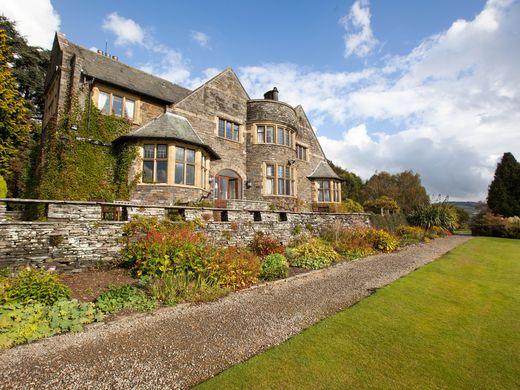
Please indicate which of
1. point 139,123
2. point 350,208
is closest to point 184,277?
point 139,123

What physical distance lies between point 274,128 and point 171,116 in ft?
25.0

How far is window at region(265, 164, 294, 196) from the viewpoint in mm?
19906

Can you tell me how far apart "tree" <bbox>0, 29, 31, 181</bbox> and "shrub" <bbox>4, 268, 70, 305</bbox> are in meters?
16.0

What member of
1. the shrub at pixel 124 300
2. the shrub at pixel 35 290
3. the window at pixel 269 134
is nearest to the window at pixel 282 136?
the window at pixel 269 134

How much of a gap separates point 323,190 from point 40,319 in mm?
22093

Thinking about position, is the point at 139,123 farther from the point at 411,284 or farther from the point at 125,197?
the point at 411,284

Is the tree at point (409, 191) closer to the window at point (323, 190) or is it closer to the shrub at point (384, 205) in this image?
the shrub at point (384, 205)

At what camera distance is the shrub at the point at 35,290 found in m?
5.11

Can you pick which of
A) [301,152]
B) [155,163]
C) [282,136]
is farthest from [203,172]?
[301,152]

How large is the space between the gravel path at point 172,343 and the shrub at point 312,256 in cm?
285

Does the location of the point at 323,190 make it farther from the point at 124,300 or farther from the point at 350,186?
the point at 350,186

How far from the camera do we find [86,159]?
44.8 feet

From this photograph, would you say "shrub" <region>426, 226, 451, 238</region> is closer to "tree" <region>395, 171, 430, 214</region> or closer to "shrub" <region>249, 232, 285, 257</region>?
"shrub" <region>249, 232, 285, 257</region>

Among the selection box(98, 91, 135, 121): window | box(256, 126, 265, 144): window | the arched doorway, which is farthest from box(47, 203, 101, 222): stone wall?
box(256, 126, 265, 144): window
